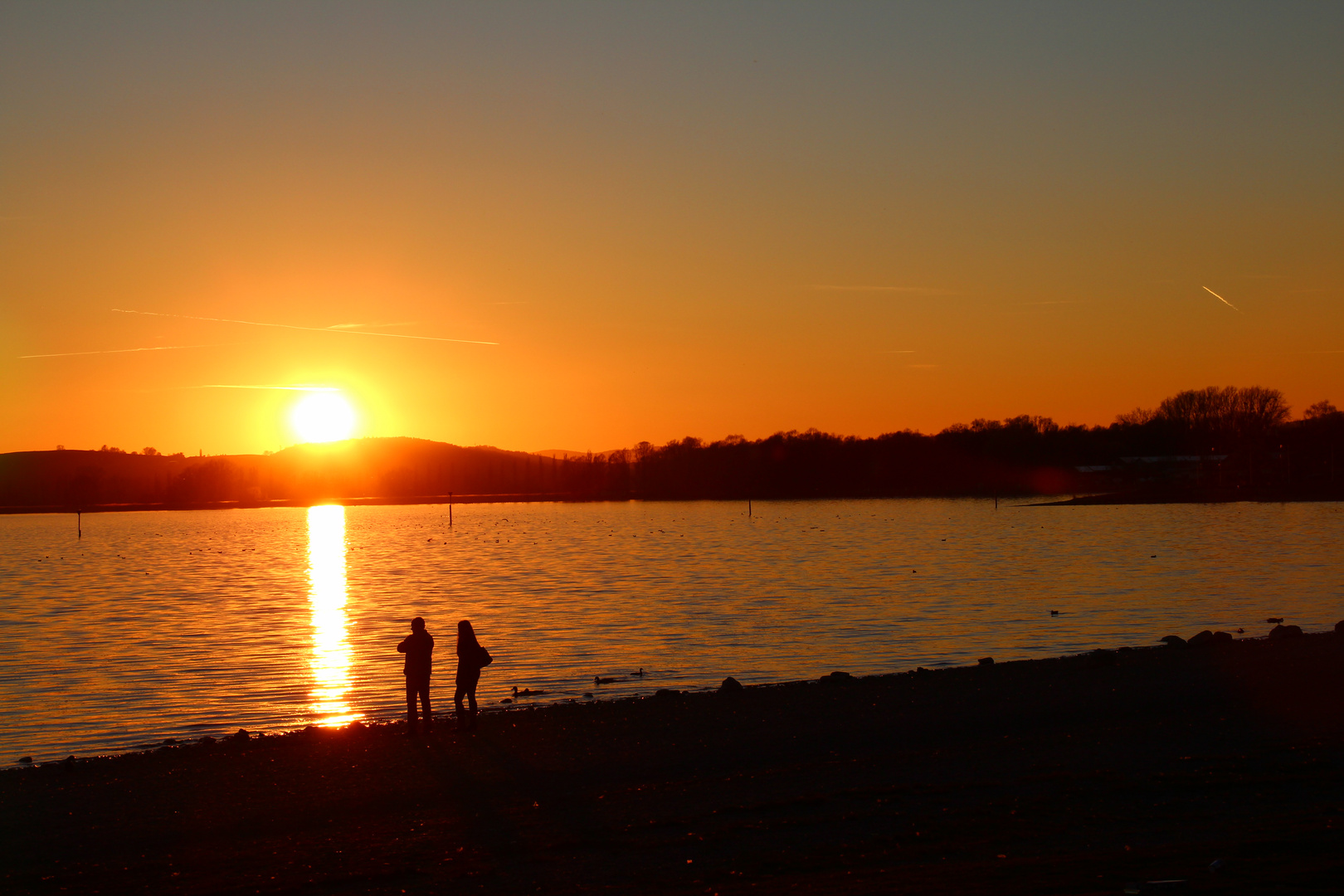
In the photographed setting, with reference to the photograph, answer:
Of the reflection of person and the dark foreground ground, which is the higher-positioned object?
the reflection of person

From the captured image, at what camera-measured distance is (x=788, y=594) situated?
140ft

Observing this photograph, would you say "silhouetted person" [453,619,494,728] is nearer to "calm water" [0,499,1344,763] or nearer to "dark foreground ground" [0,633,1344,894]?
"dark foreground ground" [0,633,1344,894]

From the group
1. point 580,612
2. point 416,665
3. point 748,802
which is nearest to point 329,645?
point 580,612

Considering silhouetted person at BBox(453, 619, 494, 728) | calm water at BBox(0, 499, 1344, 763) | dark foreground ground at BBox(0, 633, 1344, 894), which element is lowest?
calm water at BBox(0, 499, 1344, 763)

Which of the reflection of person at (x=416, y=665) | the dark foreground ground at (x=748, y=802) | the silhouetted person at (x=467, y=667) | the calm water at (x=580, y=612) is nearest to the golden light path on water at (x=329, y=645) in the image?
the calm water at (x=580, y=612)

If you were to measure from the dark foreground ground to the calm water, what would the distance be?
5673 millimetres

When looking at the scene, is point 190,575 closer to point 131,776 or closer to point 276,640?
point 276,640

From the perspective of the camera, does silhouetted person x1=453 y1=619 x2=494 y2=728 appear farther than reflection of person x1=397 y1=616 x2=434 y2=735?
Yes

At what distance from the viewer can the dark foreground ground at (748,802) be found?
860 cm

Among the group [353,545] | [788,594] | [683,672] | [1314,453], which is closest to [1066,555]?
[788,594]


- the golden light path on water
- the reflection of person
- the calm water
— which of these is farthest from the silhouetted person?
the calm water

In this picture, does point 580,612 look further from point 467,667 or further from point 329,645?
point 467,667

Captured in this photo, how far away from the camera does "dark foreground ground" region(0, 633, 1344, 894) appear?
8602 millimetres

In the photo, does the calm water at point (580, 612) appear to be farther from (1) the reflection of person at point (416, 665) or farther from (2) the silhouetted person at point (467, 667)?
(2) the silhouetted person at point (467, 667)
